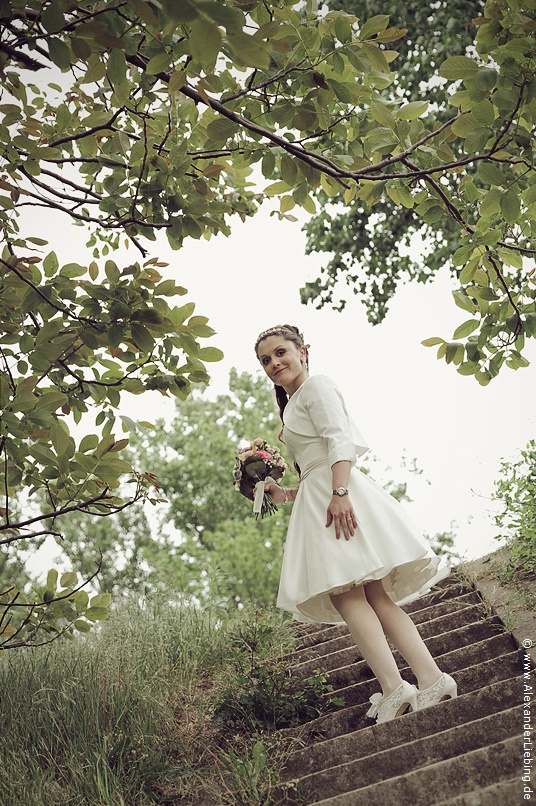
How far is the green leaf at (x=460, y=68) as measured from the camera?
2.26 metres

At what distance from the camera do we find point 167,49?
2188mm

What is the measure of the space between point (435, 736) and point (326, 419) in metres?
1.52

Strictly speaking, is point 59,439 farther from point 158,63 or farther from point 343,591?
point 343,591

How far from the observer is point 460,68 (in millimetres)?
2264

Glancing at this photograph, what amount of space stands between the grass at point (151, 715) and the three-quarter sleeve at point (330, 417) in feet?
4.57

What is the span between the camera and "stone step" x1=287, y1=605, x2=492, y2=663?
4.46 meters

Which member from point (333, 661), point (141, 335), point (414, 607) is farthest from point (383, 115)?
point (414, 607)

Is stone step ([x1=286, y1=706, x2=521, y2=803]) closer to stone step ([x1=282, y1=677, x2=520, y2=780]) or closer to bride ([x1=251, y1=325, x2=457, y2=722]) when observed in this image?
stone step ([x1=282, y1=677, x2=520, y2=780])

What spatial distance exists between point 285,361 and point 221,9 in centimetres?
279

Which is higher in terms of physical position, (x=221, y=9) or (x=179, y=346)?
(x=179, y=346)

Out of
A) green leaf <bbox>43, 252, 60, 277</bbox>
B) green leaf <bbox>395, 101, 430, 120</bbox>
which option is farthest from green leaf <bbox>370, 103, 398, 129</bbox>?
green leaf <bbox>43, 252, 60, 277</bbox>

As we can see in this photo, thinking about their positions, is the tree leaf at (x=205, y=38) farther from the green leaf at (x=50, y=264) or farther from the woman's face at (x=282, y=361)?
the woman's face at (x=282, y=361)

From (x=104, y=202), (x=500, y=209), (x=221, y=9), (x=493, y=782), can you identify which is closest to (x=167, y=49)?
(x=104, y=202)

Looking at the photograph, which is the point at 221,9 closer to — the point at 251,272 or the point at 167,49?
the point at 167,49
